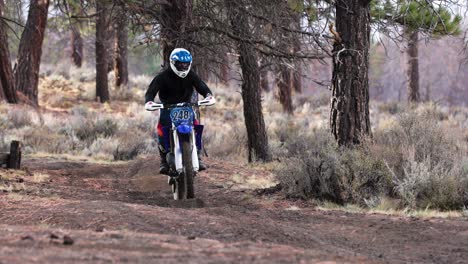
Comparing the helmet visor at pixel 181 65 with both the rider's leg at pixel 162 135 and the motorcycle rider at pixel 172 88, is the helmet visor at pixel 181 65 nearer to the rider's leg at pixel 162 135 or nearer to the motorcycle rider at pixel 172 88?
the motorcycle rider at pixel 172 88

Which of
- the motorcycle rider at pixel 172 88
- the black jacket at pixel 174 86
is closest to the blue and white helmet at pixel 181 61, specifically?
the motorcycle rider at pixel 172 88

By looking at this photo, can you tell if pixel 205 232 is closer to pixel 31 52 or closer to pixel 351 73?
pixel 351 73

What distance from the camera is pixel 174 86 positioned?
884 centimetres

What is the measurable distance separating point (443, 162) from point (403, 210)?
1545mm

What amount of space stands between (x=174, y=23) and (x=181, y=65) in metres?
3.50

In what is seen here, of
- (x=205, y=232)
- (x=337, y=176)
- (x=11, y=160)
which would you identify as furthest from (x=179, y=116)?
(x=11, y=160)

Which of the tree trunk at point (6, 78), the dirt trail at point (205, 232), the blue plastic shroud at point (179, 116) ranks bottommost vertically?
the dirt trail at point (205, 232)

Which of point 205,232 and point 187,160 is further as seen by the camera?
point 187,160

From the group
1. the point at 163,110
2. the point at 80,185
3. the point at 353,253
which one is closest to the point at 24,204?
the point at 163,110

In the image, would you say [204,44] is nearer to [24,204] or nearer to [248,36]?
[248,36]

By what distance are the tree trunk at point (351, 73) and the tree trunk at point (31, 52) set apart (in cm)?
1308

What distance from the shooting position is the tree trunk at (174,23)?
11461mm

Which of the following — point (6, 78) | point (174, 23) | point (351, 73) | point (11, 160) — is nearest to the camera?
point (351, 73)

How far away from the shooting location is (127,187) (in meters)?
11.5
